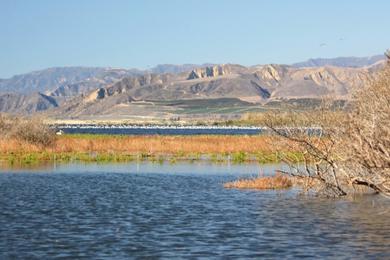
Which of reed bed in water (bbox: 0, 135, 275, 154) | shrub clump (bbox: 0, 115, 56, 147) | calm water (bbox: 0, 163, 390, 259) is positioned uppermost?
shrub clump (bbox: 0, 115, 56, 147)

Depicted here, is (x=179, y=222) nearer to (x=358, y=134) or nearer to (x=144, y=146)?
(x=358, y=134)

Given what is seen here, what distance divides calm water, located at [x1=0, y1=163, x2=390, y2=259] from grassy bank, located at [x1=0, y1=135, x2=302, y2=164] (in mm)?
22052

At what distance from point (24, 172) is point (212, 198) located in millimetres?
21823

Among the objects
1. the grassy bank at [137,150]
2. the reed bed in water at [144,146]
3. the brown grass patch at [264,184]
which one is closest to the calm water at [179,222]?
the brown grass patch at [264,184]

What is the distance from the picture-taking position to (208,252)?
25.0 meters

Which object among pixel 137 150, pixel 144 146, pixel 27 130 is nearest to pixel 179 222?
pixel 27 130

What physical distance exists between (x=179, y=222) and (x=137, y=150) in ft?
172

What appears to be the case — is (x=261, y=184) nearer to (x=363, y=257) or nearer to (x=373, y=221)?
(x=373, y=221)

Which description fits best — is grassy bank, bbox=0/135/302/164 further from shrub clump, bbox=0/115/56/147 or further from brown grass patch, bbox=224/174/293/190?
brown grass patch, bbox=224/174/293/190

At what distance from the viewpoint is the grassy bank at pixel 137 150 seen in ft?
239

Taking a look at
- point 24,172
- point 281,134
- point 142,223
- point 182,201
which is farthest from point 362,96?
point 24,172

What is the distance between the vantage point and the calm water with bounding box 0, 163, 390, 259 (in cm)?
2547

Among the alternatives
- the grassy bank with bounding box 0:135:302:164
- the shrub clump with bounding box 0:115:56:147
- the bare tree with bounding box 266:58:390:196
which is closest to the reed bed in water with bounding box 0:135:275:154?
the grassy bank with bounding box 0:135:302:164

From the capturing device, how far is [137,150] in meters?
83.7
